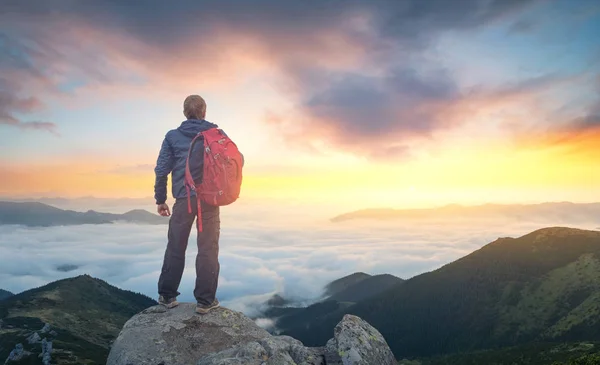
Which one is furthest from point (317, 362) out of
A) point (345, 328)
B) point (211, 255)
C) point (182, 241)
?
point (182, 241)

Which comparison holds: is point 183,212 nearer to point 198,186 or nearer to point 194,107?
point 198,186

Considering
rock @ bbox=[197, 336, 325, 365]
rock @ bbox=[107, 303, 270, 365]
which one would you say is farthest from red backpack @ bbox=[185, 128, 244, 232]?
rock @ bbox=[197, 336, 325, 365]

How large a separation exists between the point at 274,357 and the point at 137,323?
5443 mm

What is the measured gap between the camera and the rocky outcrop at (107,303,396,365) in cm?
1032

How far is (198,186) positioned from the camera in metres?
12.4

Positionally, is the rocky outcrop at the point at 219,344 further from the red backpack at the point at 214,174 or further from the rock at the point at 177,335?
the red backpack at the point at 214,174

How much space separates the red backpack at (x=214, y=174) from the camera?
12320 millimetres

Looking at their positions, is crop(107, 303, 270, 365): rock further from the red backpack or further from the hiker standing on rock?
the red backpack

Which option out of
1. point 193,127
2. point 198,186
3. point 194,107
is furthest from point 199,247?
point 194,107

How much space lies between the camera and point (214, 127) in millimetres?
12992

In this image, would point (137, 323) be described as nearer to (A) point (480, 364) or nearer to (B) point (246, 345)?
(B) point (246, 345)

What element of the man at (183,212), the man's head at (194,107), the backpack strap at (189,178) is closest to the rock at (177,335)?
the man at (183,212)

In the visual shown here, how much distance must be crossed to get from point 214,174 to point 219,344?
5.60m

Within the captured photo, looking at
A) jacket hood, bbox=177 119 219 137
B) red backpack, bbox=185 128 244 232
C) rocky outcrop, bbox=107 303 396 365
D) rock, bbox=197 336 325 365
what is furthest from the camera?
jacket hood, bbox=177 119 219 137
